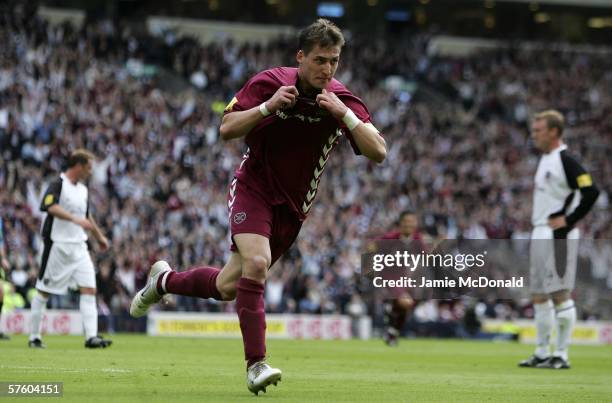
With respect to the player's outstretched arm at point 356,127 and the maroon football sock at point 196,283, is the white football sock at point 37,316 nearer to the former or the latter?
the maroon football sock at point 196,283

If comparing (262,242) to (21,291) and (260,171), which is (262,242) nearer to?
(260,171)

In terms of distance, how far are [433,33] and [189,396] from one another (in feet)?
132

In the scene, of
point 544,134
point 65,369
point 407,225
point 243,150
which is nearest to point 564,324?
point 544,134

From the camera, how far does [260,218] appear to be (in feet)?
27.7

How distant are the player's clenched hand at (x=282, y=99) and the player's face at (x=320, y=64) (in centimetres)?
33

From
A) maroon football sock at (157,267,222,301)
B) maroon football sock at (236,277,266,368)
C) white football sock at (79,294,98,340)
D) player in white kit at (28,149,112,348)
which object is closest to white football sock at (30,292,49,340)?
player in white kit at (28,149,112,348)

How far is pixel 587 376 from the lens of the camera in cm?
1198

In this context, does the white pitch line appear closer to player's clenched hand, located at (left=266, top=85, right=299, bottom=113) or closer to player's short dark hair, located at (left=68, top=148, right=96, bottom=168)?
player's clenched hand, located at (left=266, top=85, right=299, bottom=113)

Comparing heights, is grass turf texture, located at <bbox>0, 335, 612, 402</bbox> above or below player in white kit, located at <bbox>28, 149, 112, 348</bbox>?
below

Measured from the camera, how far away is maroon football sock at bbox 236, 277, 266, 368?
7.97m

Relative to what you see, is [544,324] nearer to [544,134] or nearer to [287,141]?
[544,134]

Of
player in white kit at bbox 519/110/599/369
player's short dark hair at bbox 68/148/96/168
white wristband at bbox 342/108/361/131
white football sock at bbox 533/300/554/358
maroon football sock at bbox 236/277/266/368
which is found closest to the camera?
maroon football sock at bbox 236/277/266/368

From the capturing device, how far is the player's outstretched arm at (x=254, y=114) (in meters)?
8.04

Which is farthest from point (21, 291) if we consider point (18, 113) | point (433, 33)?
point (433, 33)
